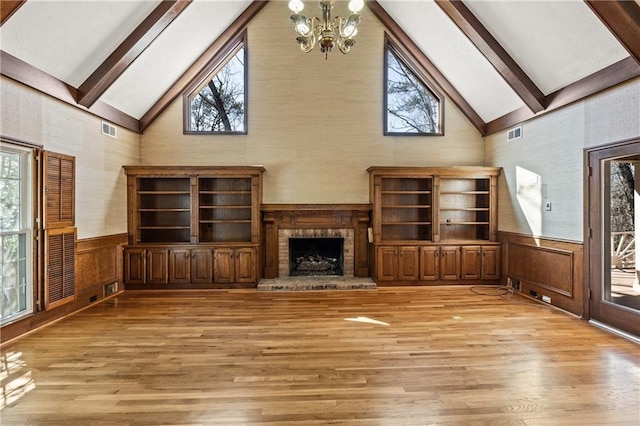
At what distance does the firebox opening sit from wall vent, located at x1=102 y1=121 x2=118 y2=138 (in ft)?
11.3

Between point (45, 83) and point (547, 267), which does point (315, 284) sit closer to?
point (547, 267)

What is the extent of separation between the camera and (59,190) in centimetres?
414

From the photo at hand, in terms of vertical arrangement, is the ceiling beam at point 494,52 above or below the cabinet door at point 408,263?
above

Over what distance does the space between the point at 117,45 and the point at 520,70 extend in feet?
18.2

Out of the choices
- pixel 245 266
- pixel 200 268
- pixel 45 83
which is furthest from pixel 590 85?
pixel 45 83

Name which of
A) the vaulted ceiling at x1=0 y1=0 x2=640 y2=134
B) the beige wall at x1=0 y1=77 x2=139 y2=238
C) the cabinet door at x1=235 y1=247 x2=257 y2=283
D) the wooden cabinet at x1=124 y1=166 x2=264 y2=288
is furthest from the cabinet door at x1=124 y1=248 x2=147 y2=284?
the vaulted ceiling at x1=0 y1=0 x2=640 y2=134

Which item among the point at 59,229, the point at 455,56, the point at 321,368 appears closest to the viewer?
the point at 321,368

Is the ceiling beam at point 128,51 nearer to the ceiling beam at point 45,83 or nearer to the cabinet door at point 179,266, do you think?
the ceiling beam at point 45,83

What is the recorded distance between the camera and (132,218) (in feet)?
18.5

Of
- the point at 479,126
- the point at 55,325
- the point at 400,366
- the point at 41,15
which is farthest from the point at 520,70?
the point at 55,325

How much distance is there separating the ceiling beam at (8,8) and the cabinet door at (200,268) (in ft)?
12.0

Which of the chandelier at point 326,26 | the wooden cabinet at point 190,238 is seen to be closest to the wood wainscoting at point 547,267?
the chandelier at point 326,26

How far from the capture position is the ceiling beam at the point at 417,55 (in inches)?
229

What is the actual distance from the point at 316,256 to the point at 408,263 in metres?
1.77
